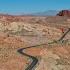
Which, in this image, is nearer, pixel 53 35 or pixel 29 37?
pixel 29 37

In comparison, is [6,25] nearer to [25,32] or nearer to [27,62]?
[25,32]

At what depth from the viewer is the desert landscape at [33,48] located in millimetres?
46281

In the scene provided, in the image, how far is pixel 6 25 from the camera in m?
91.2

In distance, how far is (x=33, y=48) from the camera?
209ft

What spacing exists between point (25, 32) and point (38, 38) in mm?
7026

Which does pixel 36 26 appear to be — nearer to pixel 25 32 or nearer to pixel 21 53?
pixel 25 32

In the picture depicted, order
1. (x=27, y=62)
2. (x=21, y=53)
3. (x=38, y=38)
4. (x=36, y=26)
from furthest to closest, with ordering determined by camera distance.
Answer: (x=36, y=26), (x=38, y=38), (x=21, y=53), (x=27, y=62)

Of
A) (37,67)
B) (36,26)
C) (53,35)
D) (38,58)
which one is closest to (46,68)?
(37,67)

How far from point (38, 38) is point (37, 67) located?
3863 cm

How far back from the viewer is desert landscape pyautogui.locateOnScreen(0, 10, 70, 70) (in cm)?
4628

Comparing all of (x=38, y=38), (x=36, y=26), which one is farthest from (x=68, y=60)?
(x=36, y=26)

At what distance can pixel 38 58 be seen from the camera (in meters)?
50.5

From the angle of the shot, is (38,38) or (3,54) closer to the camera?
(3,54)

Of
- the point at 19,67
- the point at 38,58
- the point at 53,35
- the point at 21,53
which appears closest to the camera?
the point at 19,67
